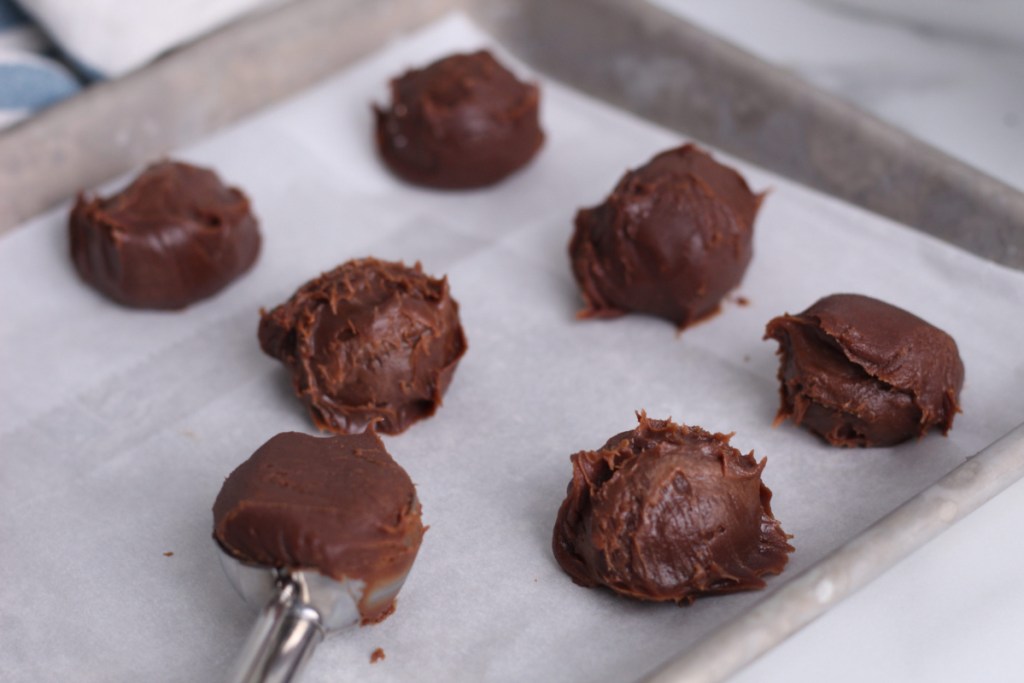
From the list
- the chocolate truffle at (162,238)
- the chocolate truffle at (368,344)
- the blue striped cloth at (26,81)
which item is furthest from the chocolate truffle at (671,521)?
the blue striped cloth at (26,81)

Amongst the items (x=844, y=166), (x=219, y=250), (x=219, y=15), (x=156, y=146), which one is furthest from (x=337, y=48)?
(x=844, y=166)

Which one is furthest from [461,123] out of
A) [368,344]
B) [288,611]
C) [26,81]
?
[288,611]

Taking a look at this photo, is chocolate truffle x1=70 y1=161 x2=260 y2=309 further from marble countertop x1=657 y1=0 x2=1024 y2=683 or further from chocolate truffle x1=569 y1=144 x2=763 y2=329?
marble countertop x1=657 y1=0 x2=1024 y2=683

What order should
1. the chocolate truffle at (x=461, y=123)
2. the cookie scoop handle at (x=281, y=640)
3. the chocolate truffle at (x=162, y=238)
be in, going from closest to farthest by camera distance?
the cookie scoop handle at (x=281, y=640), the chocolate truffle at (x=162, y=238), the chocolate truffle at (x=461, y=123)

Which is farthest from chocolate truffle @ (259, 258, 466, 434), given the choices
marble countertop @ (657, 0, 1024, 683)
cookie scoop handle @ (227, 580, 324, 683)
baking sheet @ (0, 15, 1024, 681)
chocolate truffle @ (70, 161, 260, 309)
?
marble countertop @ (657, 0, 1024, 683)

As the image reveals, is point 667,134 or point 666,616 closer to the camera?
point 666,616

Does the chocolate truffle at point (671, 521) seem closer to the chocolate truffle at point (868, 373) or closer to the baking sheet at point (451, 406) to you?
the baking sheet at point (451, 406)

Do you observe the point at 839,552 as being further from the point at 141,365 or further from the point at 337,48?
the point at 337,48
